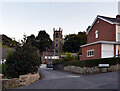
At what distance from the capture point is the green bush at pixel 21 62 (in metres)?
12.7

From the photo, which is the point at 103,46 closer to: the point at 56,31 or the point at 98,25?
the point at 98,25

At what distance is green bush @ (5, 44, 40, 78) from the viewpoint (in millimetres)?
12688

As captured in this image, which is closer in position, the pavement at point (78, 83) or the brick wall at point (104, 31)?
the pavement at point (78, 83)

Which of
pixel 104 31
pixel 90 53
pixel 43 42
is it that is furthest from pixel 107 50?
pixel 43 42

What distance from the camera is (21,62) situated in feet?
42.5

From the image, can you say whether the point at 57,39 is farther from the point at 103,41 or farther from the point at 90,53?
the point at 103,41

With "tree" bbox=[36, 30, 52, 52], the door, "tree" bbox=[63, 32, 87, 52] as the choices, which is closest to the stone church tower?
"tree" bbox=[36, 30, 52, 52]

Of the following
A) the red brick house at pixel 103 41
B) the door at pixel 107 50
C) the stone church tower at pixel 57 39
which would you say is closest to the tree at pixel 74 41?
the stone church tower at pixel 57 39

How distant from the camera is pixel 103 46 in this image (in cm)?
2177

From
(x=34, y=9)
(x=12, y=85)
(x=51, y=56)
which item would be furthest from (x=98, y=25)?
(x=51, y=56)

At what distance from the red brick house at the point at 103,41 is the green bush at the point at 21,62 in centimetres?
1111

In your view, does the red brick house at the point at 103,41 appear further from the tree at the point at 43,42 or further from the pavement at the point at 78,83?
the tree at the point at 43,42

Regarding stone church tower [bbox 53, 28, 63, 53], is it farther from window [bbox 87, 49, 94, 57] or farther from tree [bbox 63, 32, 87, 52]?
window [bbox 87, 49, 94, 57]

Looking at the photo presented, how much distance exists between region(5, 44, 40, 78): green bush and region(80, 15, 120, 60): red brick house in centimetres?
1111
